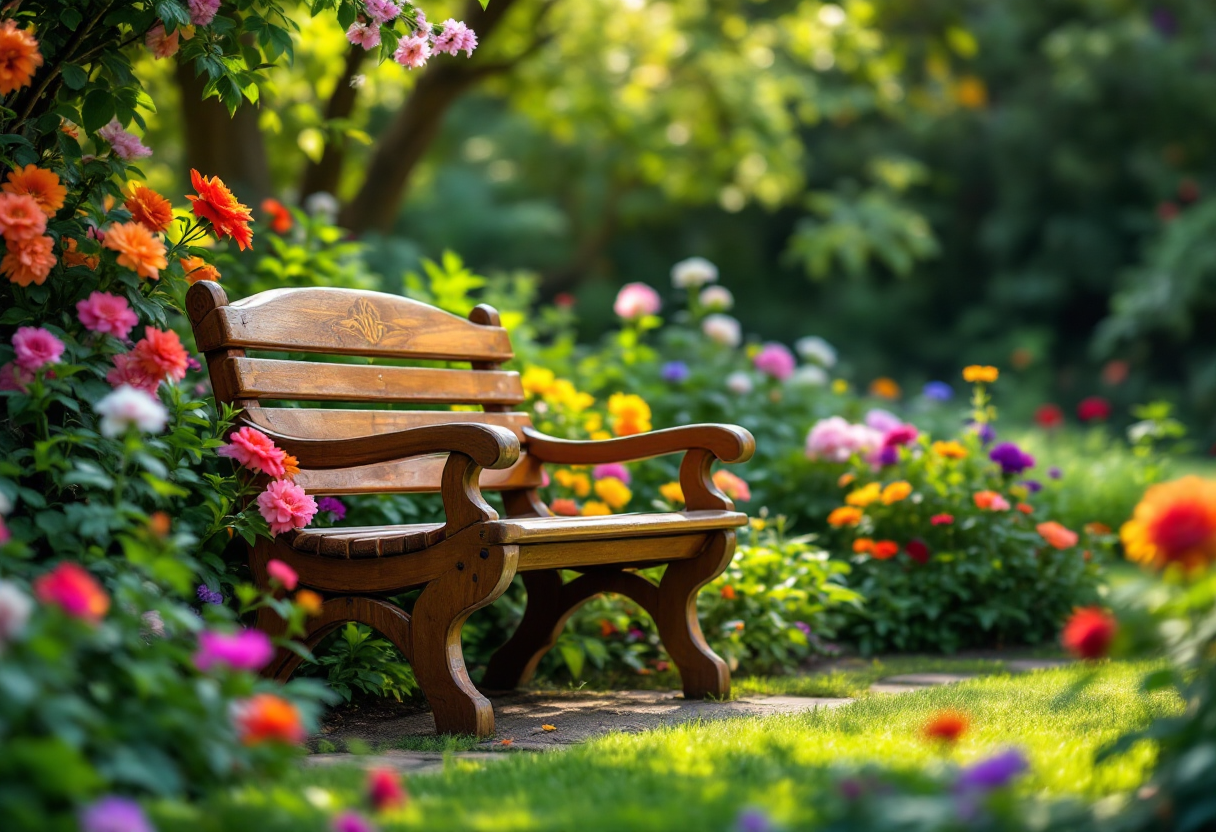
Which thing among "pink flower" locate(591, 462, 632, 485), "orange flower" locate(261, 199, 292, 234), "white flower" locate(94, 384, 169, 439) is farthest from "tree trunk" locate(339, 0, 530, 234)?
"white flower" locate(94, 384, 169, 439)

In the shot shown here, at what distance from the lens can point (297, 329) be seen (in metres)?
3.32

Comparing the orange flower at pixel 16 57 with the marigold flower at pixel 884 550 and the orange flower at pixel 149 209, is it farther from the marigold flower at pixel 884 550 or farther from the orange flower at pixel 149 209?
the marigold flower at pixel 884 550

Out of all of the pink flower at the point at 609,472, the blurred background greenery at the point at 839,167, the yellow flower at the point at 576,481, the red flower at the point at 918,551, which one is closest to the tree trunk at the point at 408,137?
the blurred background greenery at the point at 839,167

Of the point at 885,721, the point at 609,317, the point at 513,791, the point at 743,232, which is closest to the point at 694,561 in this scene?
the point at 885,721

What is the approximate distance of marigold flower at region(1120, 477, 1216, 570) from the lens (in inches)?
69.9

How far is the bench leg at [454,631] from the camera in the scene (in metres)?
2.80

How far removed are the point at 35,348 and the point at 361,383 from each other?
3.68 feet

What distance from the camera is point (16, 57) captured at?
248cm

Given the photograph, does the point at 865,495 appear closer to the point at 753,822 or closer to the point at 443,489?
the point at 443,489

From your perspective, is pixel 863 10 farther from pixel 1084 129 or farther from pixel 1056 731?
pixel 1084 129

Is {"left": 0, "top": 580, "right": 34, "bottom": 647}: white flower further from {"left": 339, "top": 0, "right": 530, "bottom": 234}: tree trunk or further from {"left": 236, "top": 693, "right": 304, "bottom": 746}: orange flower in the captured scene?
{"left": 339, "top": 0, "right": 530, "bottom": 234}: tree trunk

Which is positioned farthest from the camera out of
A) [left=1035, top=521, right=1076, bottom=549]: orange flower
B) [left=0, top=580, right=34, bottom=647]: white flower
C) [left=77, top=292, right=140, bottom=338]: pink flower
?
[left=1035, top=521, right=1076, bottom=549]: orange flower

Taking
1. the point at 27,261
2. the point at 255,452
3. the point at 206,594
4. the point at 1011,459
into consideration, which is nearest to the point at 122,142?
the point at 27,261

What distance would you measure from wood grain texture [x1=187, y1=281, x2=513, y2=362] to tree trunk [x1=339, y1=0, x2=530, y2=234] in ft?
12.4
